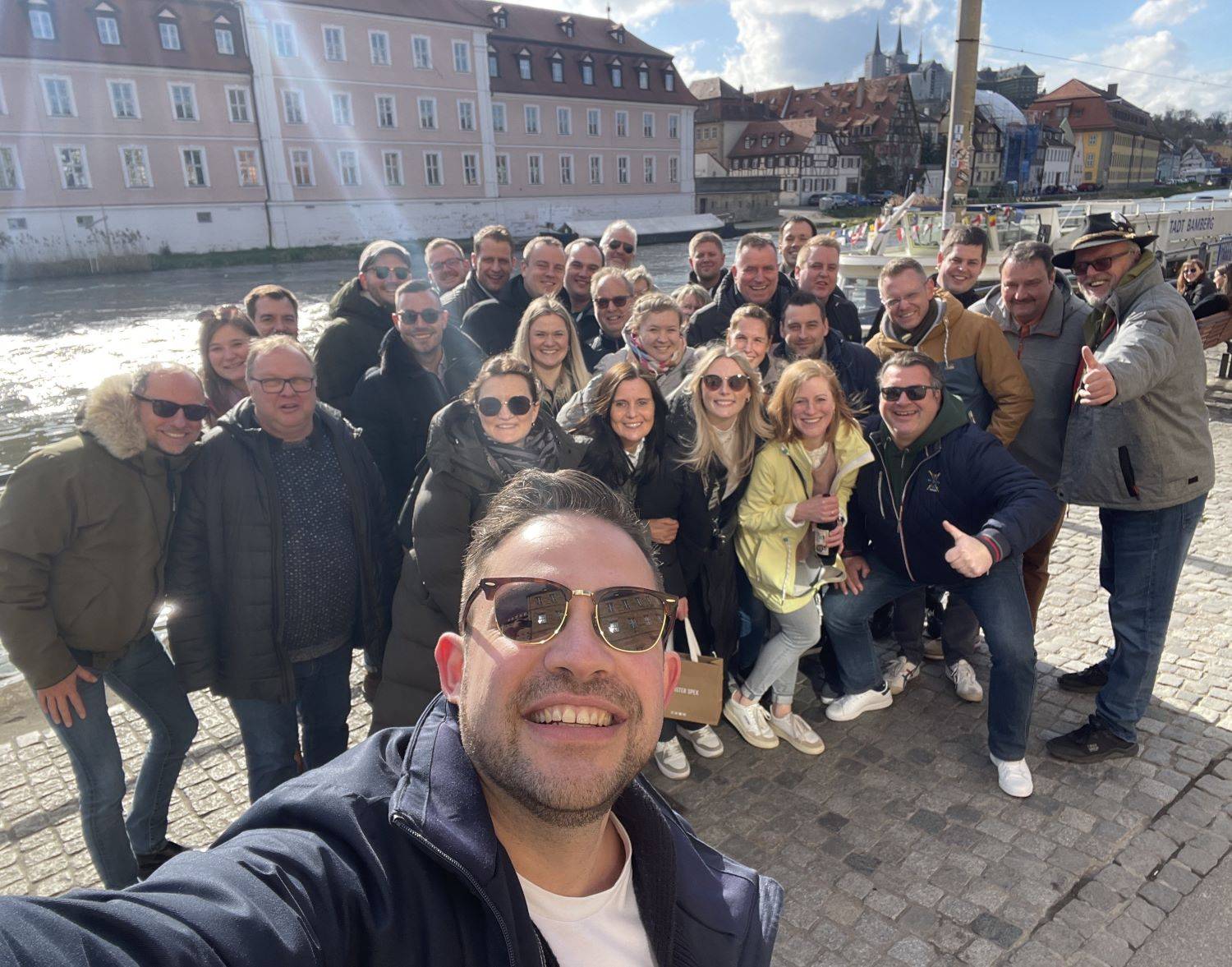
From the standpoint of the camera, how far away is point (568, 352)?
4.60m

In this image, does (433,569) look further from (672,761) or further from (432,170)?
(432,170)

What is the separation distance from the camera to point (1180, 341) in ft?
11.1

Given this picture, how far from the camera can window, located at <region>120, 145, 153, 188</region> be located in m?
40.8

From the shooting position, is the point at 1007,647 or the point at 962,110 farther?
the point at 962,110

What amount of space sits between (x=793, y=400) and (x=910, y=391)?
1.78ft

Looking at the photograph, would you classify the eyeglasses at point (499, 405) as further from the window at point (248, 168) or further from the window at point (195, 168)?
the window at point (248, 168)

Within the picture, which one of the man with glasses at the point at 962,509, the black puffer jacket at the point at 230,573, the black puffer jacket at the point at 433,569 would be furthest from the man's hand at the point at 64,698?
the man with glasses at the point at 962,509

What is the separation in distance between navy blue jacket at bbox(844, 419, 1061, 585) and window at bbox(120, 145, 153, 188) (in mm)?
48221

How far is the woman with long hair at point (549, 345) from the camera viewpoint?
445 centimetres

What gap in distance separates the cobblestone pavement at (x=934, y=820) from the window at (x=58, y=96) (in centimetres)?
4671

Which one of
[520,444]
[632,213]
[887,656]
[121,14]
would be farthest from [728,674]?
[632,213]

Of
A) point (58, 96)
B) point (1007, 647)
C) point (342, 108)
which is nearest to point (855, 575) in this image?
point (1007, 647)

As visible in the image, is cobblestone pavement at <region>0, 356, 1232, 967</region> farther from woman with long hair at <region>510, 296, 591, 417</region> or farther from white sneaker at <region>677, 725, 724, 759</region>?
woman with long hair at <region>510, 296, 591, 417</region>

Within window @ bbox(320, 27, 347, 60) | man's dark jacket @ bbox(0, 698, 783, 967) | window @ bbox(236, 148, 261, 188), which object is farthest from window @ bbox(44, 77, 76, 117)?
man's dark jacket @ bbox(0, 698, 783, 967)
